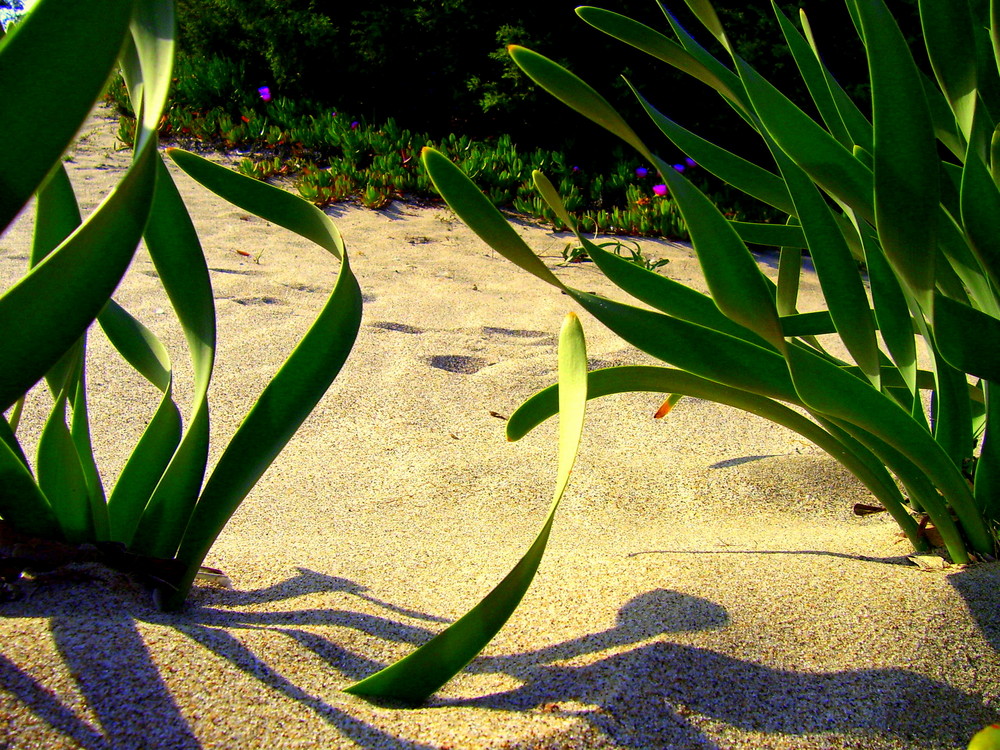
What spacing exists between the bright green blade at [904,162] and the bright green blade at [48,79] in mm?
712

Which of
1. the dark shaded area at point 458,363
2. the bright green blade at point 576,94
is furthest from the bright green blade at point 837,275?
the dark shaded area at point 458,363

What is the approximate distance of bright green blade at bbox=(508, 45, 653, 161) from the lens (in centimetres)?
93

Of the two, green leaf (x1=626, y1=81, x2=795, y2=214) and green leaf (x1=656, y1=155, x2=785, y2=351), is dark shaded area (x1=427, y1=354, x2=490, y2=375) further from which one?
green leaf (x1=656, y1=155, x2=785, y2=351)

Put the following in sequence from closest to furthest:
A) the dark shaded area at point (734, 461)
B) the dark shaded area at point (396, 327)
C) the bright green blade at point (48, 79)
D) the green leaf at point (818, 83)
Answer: the bright green blade at point (48, 79) < the green leaf at point (818, 83) < the dark shaded area at point (734, 461) < the dark shaded area at point (396, 327)

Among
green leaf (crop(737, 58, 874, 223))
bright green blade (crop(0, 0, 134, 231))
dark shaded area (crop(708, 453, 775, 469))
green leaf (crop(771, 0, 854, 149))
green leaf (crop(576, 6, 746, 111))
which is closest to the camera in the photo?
bright green blade (crop(0, 0, 134, 231))

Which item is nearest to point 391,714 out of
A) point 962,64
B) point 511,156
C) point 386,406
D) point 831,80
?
point 962,64

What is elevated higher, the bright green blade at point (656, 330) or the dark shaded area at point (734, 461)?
the bright green blade at point (656, 330)

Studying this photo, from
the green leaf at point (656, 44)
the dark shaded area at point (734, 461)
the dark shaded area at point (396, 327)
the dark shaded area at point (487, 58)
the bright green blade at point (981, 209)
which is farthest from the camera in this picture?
the dark shaded area at point (487, 58)

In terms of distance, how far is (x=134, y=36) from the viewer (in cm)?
74

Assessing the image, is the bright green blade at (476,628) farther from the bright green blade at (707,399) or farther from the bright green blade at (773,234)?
the bright green blade at (773,234)

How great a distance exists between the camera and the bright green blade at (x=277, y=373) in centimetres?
85

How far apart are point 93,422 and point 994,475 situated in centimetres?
181

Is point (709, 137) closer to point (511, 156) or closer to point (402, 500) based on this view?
point (511, 156)

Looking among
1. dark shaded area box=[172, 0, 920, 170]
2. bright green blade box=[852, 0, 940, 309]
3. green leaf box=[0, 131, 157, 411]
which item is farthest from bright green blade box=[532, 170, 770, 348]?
dark shaded area box=[172, 0, 920, 170]
